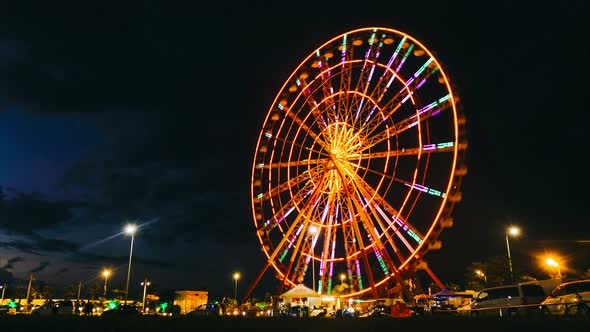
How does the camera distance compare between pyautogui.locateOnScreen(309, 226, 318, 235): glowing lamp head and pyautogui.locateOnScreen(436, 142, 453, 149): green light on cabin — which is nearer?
pyautogui.locateOnScreen(436, 142, 453, 149): green light on cabin

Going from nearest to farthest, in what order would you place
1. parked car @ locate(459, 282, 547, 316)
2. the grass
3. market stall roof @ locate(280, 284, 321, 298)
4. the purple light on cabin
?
the grass → parked car @ locate(459, 282, 547, 316) → the purple light on cabin → market stall roof @ locate(280, 284, 321, 298)

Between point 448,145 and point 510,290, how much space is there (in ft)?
25.4

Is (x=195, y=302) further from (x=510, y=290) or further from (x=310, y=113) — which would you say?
(x=510, y=290)

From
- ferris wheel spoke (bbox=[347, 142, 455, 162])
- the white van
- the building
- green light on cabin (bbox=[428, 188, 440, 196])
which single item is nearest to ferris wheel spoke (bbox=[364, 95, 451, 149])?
ferris wheel spoke (bbox=[347, 142, 455, 162])

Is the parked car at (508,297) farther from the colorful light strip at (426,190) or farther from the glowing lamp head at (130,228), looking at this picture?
the glowing lamp head at (130,228)

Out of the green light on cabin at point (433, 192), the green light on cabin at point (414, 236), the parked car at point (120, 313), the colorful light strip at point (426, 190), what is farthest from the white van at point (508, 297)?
the parked car at point (120, 313)

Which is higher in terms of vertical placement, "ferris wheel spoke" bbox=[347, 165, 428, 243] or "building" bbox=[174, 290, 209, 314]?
"ferris wheel spoke" bbox=[347, 165, 428, 243]

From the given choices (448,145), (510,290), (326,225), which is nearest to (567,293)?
(510,290)

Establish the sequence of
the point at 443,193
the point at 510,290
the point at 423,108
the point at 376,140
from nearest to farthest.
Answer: the point at 510,290, the point at 443,193, the point at 423,108, the point at 376,140

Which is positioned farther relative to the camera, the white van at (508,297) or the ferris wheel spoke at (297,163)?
the ferris wheel spoke at (297,163)

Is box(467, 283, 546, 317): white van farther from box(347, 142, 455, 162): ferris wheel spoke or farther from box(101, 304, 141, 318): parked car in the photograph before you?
box(101, 304, 141, 318): parked car

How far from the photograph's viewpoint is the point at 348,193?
2620 cm

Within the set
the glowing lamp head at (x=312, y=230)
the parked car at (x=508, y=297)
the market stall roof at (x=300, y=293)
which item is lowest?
the parked car at (x=508, y=297)

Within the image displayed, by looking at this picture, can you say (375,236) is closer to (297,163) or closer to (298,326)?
(297,163)
